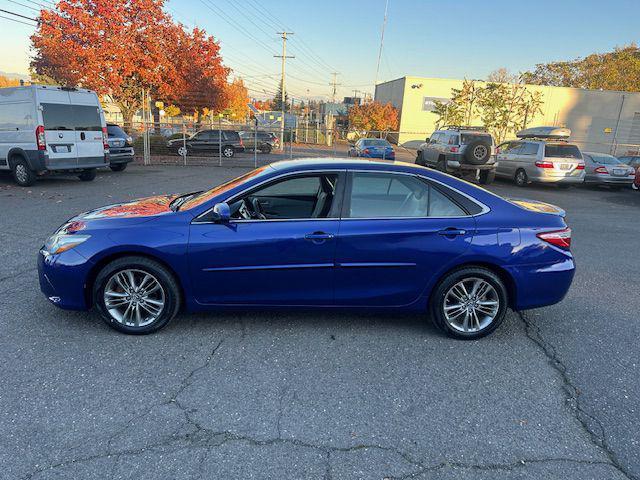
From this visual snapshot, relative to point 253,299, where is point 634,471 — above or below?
below

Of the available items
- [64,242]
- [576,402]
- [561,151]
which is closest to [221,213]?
[64,242]

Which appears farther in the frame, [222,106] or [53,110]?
[222,106]

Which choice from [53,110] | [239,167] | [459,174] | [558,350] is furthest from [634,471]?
[239,167]

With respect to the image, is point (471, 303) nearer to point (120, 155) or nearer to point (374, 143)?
point (120, 155)

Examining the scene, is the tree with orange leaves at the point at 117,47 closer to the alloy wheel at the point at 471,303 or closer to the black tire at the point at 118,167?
the black tire at the point at 118,167

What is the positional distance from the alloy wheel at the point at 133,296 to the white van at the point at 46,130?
9.17 meters

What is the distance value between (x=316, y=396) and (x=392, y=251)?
1.32 meters

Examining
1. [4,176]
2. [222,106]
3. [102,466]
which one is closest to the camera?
[102,466]

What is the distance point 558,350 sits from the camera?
3.73 meters

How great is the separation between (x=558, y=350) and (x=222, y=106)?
27781 mm

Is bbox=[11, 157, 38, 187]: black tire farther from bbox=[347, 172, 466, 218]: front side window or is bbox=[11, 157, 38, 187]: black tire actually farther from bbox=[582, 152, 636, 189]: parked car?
bbox=[582, 152, 636, 189]: parked car

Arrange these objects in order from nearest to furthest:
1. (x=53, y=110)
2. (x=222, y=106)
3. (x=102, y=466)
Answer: (x=102, y=466) → (x=53, y=110) → (x=222, y=106)

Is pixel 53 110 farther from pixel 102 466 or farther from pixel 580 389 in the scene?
pixel 580 389

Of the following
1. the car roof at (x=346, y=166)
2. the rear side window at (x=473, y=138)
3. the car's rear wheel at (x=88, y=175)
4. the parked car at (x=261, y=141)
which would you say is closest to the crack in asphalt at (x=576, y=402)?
the car roof at (x=346, y=166)
